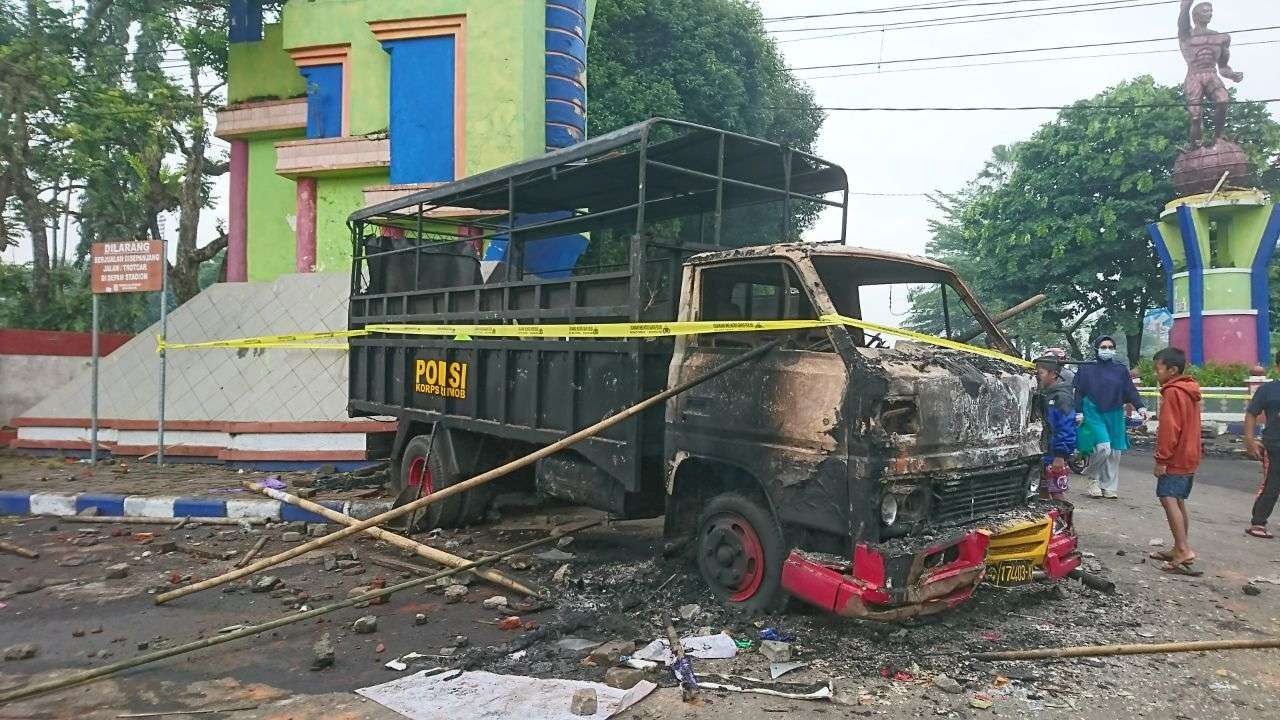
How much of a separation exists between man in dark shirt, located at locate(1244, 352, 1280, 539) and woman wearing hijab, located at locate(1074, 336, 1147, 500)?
1.02m

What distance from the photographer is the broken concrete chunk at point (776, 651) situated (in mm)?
3658

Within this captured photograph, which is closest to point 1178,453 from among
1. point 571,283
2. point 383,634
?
point 571,283

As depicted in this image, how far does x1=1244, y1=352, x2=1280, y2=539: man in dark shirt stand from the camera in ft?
21.5

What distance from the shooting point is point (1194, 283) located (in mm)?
18734

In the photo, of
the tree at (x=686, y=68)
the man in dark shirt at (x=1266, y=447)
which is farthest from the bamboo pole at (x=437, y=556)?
the tree at (x=686, y=68)

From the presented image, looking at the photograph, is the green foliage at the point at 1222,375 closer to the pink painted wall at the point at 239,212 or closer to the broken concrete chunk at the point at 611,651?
the broken concrete chunk at the point at 611,651

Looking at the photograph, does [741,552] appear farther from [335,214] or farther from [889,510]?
[335,214]

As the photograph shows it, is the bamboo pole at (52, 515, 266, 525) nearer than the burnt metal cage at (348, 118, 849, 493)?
No

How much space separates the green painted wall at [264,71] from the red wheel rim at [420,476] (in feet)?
34.0

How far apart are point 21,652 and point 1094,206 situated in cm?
2585

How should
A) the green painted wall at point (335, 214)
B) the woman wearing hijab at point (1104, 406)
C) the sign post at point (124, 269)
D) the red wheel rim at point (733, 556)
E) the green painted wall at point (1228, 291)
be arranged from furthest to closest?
the green painted wall at point (1228, 291)
the green painted wall at point (335, 214)
the sign post at point (124, 269)
the woman wearing hijab at point (1104, 406)
the red wheel rim at point (733, 556)

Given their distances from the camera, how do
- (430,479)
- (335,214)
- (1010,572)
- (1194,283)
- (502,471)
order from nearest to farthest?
1. (1010,572)
2. (502,471)
3. (430,479)
4. (335,214)
5. (1194,283)

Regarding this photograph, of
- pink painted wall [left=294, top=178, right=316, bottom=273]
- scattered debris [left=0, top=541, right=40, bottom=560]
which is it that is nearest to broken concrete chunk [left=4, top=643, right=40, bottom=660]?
scattered debris [left=0, top=541, right=40, bottom=560]

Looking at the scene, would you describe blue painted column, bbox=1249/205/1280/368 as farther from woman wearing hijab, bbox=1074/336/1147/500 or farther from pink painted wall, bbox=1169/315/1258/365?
woman wearing hijab, bbox=1074/336/1147/500
